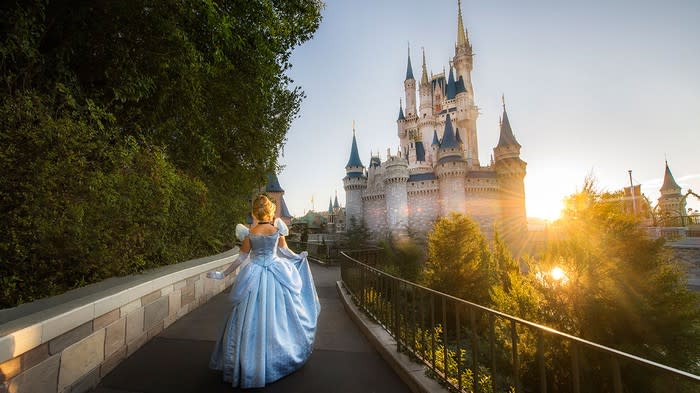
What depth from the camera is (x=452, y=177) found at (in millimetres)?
41188

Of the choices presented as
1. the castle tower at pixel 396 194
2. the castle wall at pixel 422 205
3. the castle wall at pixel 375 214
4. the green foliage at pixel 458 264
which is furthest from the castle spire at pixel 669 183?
the green foliage at pixel 458 264

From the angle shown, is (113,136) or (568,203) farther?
(568,203)

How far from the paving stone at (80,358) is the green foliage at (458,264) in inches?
524

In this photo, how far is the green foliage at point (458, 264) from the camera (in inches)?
576

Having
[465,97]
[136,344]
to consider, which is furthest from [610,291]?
[465,97]

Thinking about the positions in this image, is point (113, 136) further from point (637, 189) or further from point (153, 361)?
point (637, 189)

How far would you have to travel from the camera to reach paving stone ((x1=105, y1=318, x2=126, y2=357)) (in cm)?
331

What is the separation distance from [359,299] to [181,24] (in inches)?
219

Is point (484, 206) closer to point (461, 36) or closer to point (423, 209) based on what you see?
point (423, 209)

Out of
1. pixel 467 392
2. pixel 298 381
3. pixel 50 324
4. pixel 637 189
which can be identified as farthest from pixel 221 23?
pixel 637 189

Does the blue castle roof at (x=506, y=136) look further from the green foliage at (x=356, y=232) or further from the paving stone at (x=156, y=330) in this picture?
the paving stone at (x=156, y=330)

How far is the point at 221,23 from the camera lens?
477cm

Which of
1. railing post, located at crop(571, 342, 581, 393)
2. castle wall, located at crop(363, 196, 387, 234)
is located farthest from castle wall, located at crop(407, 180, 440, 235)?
railing post, located at crop(571, 342, 581, 393)

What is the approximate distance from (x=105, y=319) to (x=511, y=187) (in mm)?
45272
